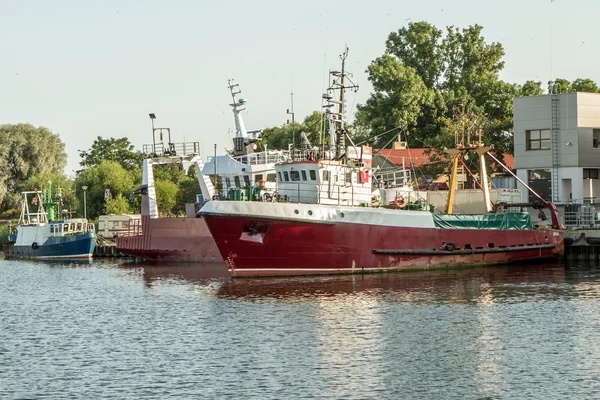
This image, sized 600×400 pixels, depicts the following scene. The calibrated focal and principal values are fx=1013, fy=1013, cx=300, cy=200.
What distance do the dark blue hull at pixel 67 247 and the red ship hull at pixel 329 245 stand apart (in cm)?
3169

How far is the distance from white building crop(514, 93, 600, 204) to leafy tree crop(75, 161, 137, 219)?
44.9 metres

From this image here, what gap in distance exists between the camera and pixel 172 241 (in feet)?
214

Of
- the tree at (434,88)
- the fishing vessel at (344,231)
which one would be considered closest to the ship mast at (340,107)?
the fishing vessel at (344,231)

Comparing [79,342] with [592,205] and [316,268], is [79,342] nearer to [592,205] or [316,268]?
[316,268]

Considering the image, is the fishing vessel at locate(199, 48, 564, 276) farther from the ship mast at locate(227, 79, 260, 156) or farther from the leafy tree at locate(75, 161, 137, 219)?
the leafy tree at locate(75, 161, 137, 219)

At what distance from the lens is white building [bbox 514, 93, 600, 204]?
211 feet

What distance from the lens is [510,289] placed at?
4381cm

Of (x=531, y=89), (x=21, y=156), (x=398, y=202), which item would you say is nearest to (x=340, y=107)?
(x=398, y=202)

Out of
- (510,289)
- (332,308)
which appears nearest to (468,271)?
(510,289)

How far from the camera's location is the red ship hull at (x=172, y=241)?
63.4 meters

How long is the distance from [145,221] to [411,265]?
22725 mm

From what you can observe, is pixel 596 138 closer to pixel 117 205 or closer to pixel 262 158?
pixel 262 158

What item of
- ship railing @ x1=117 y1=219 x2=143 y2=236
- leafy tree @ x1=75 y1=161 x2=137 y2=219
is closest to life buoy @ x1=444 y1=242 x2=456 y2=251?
ship railing @ x1=117 y1=219 x2=143 y2=236

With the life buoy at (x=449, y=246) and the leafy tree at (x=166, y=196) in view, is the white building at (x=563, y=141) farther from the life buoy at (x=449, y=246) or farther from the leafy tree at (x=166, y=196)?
the leafy tree at (x=166, y=196)
